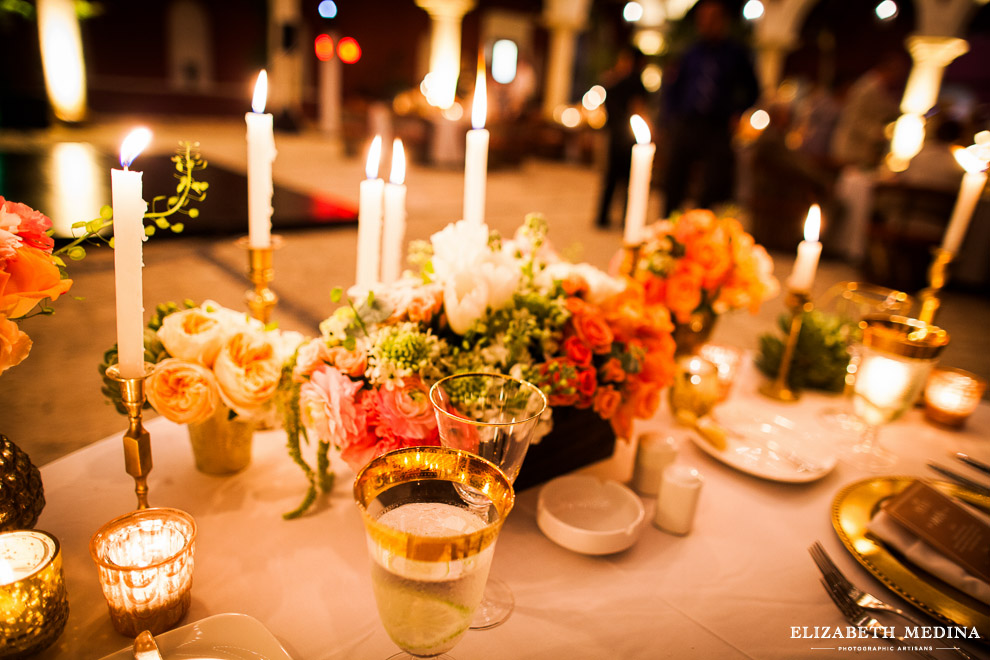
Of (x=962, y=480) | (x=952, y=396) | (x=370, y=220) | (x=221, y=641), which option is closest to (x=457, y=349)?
(x=370, y=220)

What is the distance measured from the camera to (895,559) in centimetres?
92

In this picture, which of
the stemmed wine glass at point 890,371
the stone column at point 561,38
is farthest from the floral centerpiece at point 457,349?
the stone column at point 561,38

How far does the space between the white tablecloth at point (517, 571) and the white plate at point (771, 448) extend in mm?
30

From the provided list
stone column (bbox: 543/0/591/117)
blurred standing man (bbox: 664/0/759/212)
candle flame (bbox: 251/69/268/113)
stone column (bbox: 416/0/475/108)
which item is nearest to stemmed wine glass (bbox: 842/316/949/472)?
candle flame (bbox: 251/69/268/113)

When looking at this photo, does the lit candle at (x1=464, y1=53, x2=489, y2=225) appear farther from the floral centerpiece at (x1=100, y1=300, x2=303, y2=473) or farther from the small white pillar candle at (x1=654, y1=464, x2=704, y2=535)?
the small white pillar candle at (x1=654, y1=464, x2=704, y2=535)

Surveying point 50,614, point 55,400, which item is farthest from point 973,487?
point 55,400

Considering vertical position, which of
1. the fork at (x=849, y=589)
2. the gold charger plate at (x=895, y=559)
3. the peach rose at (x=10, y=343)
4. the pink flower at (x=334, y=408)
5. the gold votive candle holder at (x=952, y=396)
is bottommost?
the fork at (x=849, y=589)

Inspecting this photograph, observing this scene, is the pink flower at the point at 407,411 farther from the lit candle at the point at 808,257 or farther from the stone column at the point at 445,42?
the stone column at the point at 445,42

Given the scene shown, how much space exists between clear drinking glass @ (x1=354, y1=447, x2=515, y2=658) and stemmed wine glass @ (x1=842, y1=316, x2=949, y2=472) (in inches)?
33.6

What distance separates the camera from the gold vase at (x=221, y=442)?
3.19 ft

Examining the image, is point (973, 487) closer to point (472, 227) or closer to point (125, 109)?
point (472, 227)

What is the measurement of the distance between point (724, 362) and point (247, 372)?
45.1 inches

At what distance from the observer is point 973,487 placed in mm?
1137

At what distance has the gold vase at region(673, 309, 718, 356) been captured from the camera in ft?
4.86
